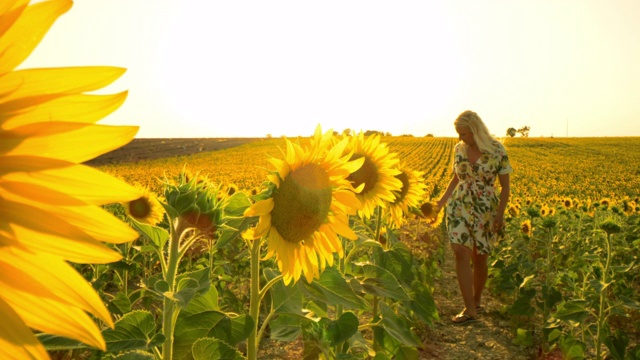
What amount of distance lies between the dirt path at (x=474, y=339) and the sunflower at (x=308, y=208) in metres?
3.13

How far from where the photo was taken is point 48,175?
0.32 m

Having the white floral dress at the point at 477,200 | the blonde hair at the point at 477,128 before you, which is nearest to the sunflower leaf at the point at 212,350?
the blonde hair at the point at 477,128

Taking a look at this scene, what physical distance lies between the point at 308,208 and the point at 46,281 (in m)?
0.97

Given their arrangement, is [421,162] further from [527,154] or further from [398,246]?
[398,246]

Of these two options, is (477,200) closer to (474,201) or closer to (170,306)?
(474,201)

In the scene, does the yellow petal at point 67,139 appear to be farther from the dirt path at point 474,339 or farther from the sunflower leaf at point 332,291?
the dirt path at point 474,339

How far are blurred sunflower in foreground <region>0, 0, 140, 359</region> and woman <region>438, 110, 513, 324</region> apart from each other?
482cm

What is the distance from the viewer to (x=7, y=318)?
30 centimetres

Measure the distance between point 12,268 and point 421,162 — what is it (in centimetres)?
2749

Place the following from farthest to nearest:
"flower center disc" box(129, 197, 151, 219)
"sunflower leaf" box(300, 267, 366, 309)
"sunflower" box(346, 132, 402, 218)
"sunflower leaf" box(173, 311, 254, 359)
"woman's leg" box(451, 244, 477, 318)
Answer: "woman's leg" box(451, 244, 477, 318), "flower center disc" box(129, 197, 151, 219), "sunflower" box(346, 132, 402, 218), "sunflower leaf" box(300, 267, 366, 309), "sunflower leaf" box(173, 311, 254, 359)

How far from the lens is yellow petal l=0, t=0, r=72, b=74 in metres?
0.32

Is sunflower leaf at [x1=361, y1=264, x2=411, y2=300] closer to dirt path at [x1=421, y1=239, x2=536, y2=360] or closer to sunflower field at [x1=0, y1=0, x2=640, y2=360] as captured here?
sunflower field at [x1=0, y1=0, x2=640, y2=360]

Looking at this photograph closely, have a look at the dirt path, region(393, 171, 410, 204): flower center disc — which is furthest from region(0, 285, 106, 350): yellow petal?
the dirt path

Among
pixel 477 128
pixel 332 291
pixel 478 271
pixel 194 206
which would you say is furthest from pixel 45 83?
pixel 478 271
